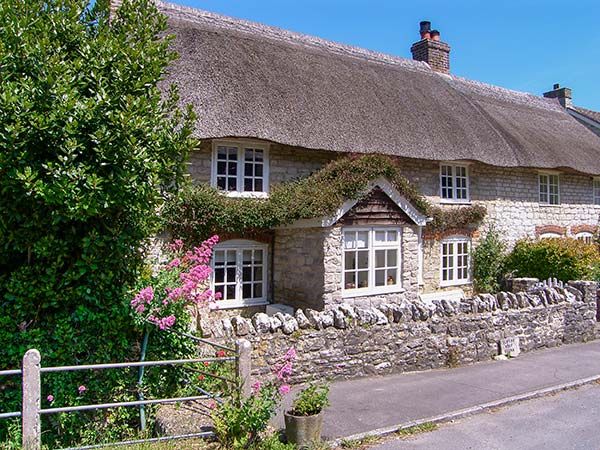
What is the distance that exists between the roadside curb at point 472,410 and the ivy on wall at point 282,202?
521 cm

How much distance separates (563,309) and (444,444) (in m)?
6.51

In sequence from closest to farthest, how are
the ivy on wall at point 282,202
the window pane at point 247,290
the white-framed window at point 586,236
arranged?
the ivy on wall at point 282,202 < the window pane at point 247,290 < the white-framed window at point 586,236

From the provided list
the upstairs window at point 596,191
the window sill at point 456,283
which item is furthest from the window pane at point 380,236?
the upstairs window at point 596,191

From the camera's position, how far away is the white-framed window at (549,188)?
17.7 meters

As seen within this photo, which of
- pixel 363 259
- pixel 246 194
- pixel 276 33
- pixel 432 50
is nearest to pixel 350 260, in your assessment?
pixel 363 259

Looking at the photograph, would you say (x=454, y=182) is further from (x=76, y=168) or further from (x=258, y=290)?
(x=76, y=168)

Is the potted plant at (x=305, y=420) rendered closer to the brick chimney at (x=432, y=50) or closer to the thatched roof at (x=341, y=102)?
the thatched roof at (x=341, y=102)

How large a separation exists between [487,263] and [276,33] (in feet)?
32.8

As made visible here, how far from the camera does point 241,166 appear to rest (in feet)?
38.0

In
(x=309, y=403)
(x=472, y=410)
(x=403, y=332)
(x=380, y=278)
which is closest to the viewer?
(x=309, y=403)

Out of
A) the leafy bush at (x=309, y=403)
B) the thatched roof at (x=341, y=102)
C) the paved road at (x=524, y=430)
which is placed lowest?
the paved road at (x=524, y=430)

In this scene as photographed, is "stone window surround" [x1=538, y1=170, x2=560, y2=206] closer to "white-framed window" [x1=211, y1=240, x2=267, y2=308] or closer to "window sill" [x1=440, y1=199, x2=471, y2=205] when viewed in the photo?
"window sill" [x1=440, y1=199, x2=471, y2=205]

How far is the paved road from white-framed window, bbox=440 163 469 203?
29.2 feet

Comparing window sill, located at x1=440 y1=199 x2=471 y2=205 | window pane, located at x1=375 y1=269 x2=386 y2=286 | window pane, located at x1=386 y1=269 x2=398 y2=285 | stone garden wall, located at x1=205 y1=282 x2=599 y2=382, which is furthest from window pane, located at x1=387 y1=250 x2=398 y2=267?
window sill, located at x1=440 y1=199 x2=471 y2=205
